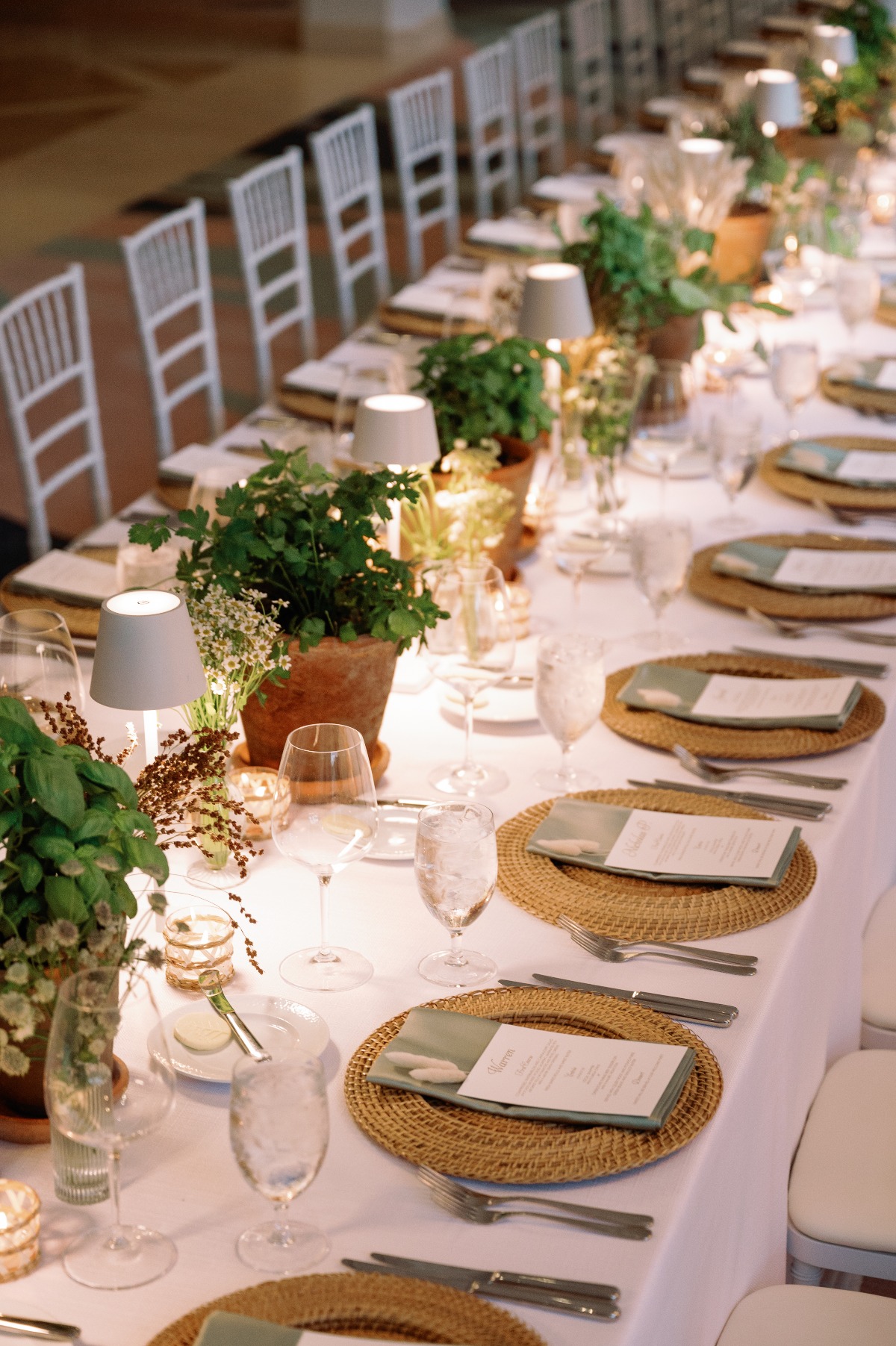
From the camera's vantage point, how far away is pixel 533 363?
2.87 m

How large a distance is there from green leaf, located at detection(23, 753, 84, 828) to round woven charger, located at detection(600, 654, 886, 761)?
1.03m

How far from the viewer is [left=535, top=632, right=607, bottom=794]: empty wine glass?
2035mm

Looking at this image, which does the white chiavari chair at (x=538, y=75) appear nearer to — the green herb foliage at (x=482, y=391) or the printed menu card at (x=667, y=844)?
the green herb foliage at (x=482, y=391)

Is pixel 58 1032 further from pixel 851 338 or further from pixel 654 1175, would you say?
pixel 851 338

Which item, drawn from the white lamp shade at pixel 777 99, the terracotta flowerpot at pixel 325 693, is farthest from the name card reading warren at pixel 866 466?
the white lamp shade at pixel 777 99

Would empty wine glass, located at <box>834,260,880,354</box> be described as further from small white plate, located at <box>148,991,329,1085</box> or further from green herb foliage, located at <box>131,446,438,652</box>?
small white plate, located at <box>148,991,329,1085</box>

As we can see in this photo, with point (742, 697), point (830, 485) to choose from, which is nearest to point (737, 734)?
point (742, 697)

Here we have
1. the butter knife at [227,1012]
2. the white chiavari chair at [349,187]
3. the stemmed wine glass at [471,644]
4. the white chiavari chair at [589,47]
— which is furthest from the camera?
the white chiavari chair at [589,47]

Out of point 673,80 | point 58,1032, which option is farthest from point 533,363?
point 673,80

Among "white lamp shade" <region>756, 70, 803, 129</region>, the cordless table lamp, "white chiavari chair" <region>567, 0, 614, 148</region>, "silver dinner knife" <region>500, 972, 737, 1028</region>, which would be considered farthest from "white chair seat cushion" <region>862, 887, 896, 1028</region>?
"white chiavari chair" <region>567, 0, 614, 148</region>

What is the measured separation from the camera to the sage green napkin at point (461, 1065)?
151cm

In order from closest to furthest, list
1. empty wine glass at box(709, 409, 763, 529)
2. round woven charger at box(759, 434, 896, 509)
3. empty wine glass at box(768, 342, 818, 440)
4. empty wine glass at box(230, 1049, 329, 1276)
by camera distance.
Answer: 1. empty wine glass at box(230, 1049, 329, 1276)
2. empty wine glass at box(709, 409, 763, 529)
3. round woven charger at box(759, 434, 896, 509)
4. empty wine glass at box(768, 342, 818, 440)

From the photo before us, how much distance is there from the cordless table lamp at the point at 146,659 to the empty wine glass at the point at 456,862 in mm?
293

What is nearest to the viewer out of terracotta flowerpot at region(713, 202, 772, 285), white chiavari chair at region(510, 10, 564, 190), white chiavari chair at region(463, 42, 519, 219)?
terracotta flowerpot at region(713, 202, 772, 285)
